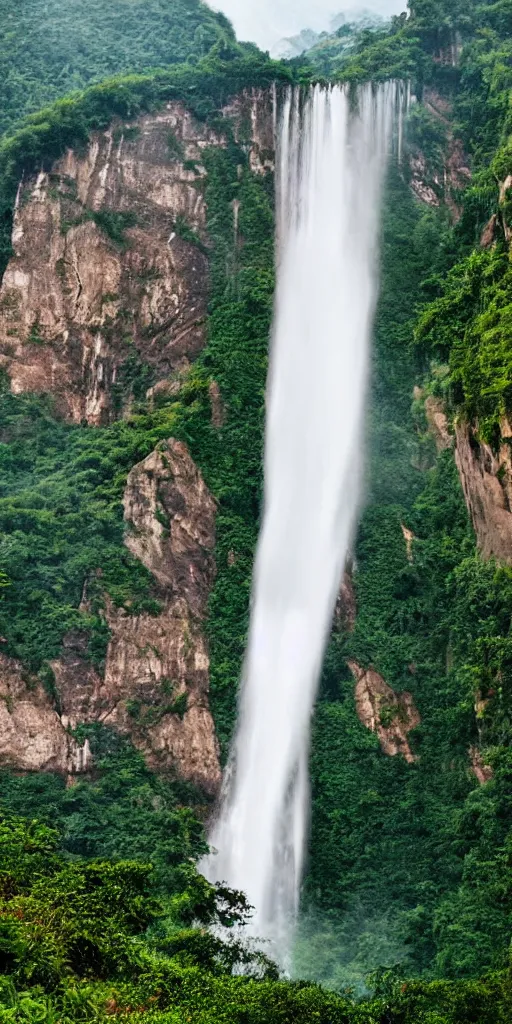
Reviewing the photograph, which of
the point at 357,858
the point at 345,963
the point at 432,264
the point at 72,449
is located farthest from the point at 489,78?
the point at 345,963

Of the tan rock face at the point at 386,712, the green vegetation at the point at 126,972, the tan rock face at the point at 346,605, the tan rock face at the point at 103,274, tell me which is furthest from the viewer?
the tan rock face at the point at 103,274

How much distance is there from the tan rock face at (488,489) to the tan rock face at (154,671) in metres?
6.65

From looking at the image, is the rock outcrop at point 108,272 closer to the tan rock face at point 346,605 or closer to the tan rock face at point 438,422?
the tan rock face at point 438,422

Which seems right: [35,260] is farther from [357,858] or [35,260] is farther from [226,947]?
[226,947]

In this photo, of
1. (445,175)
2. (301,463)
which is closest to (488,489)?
(301,463)

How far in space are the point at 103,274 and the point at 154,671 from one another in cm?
1178

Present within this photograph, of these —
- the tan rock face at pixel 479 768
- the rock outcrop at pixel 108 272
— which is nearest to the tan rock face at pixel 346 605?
the tan rock face at pixel 479 768

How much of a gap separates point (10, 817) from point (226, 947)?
506 centimetres

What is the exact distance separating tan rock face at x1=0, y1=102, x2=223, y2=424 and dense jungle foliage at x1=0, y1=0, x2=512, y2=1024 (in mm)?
615

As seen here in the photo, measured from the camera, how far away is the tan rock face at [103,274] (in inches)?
1323

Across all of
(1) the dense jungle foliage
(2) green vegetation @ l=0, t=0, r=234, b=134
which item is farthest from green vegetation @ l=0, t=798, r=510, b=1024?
(2) green vegetation @ l=0, t=0, r=234, b=134

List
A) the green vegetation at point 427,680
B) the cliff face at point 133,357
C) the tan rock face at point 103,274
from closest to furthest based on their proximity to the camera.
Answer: the green vegetation at point 427,680 → the cliff face at point 133,357 → the tan rock face at point 103,274

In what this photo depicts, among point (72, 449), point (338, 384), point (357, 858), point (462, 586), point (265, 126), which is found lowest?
point (357, 858)

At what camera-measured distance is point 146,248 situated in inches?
1393
